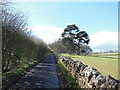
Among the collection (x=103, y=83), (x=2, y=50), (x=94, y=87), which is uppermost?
(x=2, y=50)

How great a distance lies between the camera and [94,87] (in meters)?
3.15

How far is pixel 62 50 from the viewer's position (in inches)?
2394

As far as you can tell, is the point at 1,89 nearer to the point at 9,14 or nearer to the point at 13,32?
the point at 13,32

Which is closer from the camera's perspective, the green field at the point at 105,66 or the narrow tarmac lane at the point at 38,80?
the narrow tarmac lane at the point at 38,80

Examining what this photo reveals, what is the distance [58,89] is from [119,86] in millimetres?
3593

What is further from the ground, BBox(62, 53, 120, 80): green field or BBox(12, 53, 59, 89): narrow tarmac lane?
BBox(62, 53, 120, 80): green field

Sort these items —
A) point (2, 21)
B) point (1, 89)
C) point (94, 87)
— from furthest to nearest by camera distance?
point (2, 21)
point (1, 89)
point (94, 87)

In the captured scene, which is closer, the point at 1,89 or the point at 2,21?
the point at 1,89

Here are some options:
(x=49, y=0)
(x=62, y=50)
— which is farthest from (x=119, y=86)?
(x=62, y=50)

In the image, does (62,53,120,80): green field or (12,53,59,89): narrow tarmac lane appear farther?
(62,53,120,80): green field

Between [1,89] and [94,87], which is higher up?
[94,87]

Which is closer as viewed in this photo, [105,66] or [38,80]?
[38,80]

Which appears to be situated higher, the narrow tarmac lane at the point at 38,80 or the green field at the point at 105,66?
the green field at the point at 105,66

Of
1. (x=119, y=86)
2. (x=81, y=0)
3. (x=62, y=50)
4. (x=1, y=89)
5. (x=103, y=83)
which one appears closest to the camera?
(x=119, y=86)
